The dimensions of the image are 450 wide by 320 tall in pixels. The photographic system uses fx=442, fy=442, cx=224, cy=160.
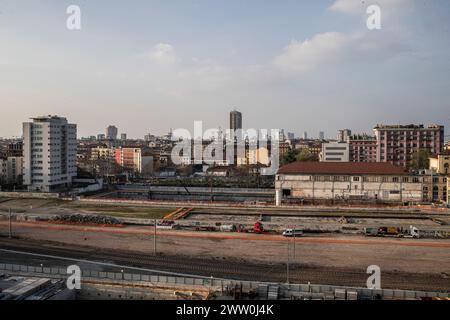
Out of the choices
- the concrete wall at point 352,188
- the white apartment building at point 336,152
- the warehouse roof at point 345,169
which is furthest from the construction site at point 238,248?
the white apartment building at point 336,152

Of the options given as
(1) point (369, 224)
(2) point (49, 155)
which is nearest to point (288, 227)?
(1) point (369, 224)

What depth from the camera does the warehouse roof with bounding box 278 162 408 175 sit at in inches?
1548

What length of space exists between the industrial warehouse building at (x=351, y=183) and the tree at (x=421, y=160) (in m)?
15.4

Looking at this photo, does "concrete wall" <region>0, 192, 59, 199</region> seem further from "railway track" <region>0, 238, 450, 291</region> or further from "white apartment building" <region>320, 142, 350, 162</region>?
"white apartment building" <region>320, 142, 350, 162</region>

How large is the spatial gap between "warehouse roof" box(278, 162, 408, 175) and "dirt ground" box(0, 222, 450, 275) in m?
13.8

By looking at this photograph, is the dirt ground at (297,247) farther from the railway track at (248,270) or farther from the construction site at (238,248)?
the railway track at (248,270)

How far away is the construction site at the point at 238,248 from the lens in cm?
1596

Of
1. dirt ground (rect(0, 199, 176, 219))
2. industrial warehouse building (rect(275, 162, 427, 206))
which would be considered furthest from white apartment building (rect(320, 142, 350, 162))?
dirt ground (rect(0, 199, 176, 219))

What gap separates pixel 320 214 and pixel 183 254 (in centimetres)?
1489

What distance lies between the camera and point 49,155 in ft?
Answer: 159
